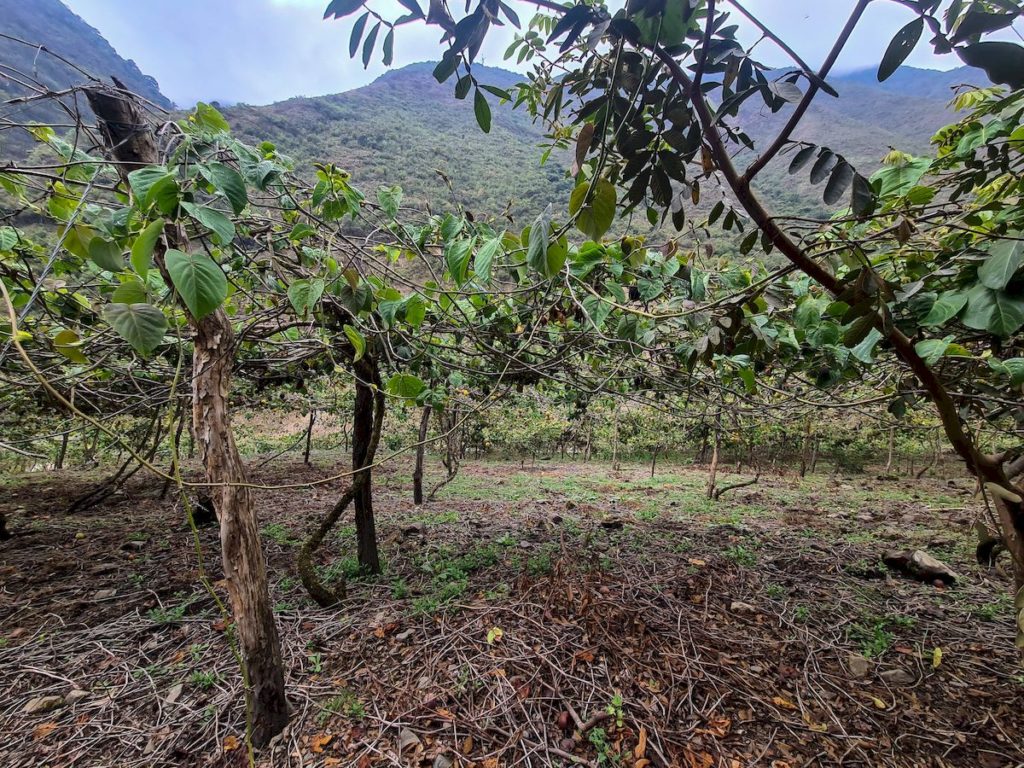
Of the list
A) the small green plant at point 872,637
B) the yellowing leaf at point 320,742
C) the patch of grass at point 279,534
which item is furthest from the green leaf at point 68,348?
the small green plant at point 872,637

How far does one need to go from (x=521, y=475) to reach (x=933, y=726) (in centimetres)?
1049

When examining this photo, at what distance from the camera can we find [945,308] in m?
1.19

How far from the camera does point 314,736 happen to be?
179 centimetres

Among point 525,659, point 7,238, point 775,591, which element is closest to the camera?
point 7,238

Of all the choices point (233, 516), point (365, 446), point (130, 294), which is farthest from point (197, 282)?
point (365, 446)

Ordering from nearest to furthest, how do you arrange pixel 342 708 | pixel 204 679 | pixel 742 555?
pixel 342 708, pixel 204 679, pixel 742 555

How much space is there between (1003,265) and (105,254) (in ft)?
7.34

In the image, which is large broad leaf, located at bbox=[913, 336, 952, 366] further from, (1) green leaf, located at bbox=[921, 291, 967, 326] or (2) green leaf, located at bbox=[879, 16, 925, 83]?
(2) green leaf, located at bbox=[879, 16, 925, 83]

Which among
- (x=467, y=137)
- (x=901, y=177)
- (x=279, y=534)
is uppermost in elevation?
(x=467, y=137)

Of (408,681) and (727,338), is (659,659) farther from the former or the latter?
(727,338)

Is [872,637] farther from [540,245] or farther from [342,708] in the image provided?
[540,245]

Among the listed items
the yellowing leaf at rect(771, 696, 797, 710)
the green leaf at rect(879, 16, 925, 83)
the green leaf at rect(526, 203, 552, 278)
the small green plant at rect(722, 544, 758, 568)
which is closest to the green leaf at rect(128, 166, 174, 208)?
the green leaf at rect(526, 203, 552, 278)

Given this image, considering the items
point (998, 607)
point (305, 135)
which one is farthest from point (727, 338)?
point (305, 135)

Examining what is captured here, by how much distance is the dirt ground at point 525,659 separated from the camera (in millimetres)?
1828
